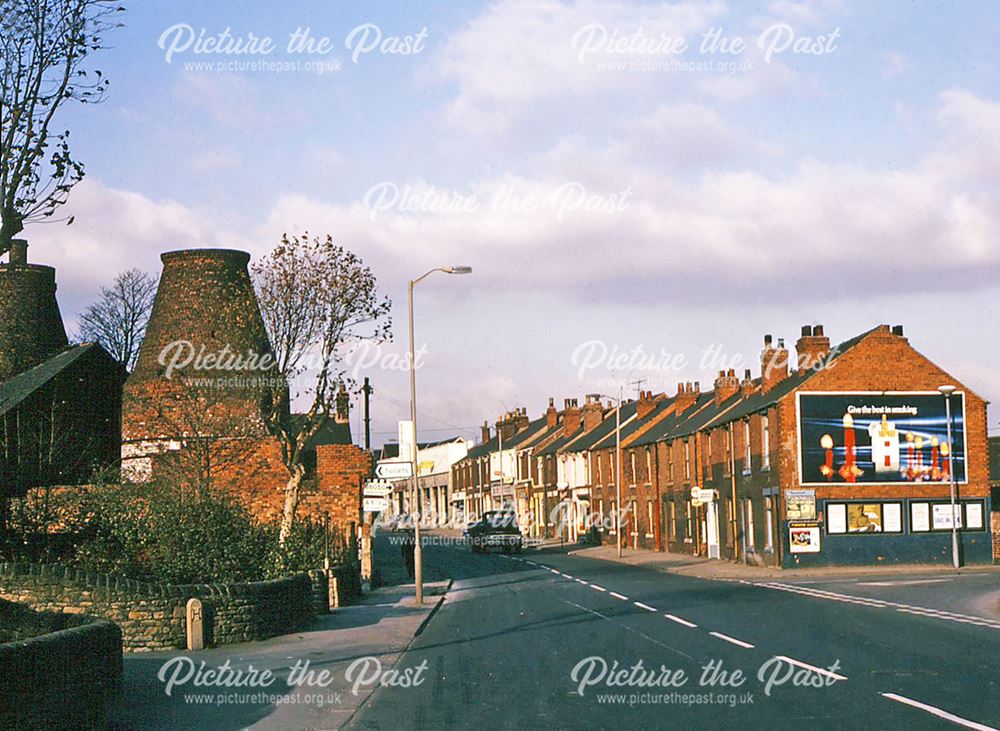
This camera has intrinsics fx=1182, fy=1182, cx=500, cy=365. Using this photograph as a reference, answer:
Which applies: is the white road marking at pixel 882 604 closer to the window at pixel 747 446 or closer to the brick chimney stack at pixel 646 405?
the window at pixel 747 446

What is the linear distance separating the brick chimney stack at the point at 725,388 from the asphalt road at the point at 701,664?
28.4 metres

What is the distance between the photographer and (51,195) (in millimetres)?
14203

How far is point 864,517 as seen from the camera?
150 feet

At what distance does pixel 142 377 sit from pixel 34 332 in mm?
12339

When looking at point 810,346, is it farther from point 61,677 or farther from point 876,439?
point 61,677

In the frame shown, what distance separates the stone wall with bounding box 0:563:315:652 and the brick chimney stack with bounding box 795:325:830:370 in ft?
102

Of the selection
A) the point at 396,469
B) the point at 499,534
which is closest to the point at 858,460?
the point at 396,469

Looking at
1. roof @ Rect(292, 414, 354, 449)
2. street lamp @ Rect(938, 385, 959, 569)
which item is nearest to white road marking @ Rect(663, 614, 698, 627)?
street lamp @ Rect(938, 385, 959, 569)

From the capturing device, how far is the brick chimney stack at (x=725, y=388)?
197 ft

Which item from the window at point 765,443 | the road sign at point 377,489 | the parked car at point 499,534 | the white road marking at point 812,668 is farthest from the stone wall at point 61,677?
the parked car at point 499,534

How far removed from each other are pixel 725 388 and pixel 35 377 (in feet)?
108

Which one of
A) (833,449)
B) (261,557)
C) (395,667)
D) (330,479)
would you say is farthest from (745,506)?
(395,667)

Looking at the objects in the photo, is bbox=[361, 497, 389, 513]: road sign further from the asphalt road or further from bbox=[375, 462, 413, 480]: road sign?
the asphalt road

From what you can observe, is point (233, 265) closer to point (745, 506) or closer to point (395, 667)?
point (745, 506)
